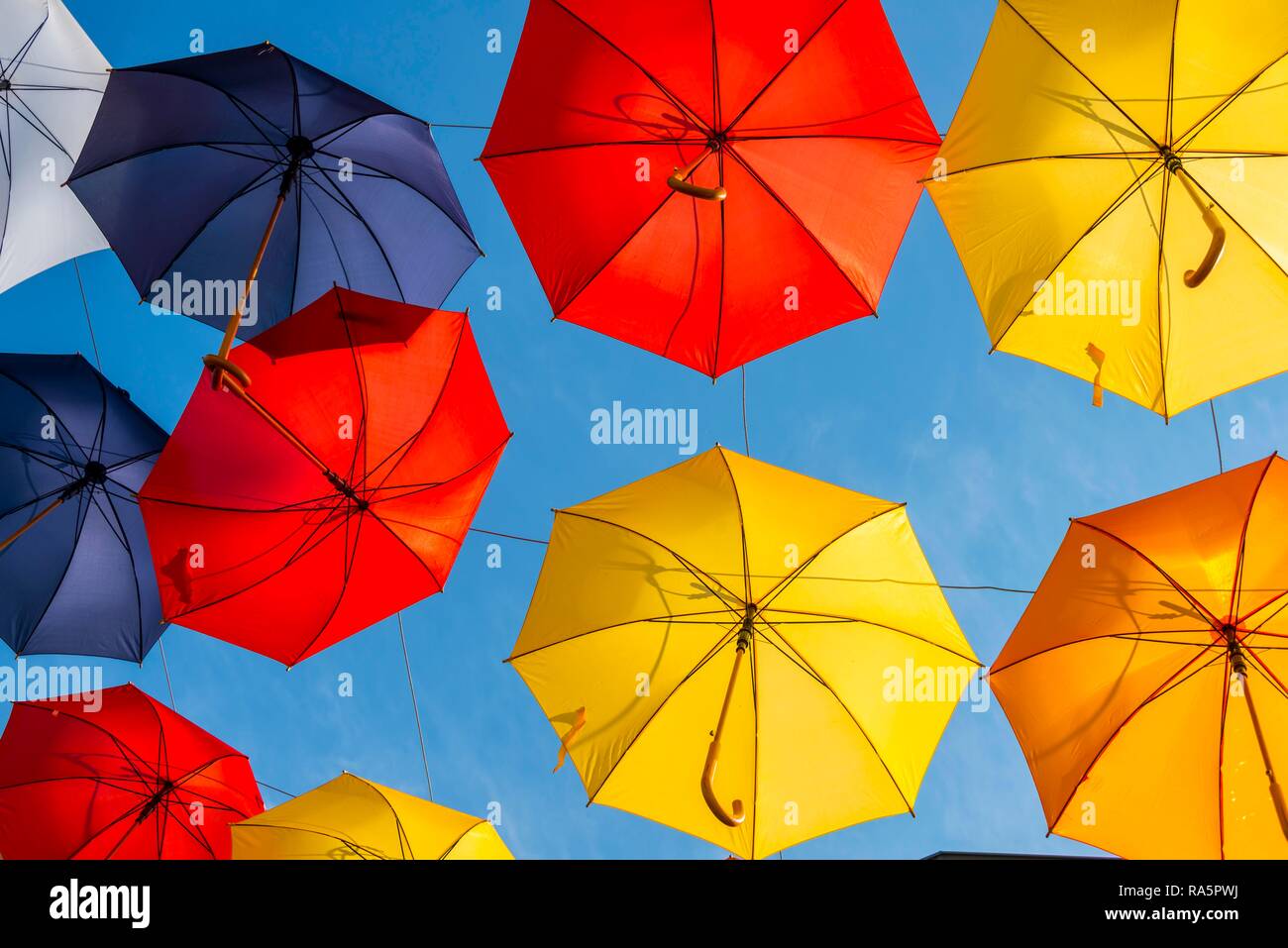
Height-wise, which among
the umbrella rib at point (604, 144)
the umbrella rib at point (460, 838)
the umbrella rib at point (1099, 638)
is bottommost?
the umbrella rib at point (460, 838)

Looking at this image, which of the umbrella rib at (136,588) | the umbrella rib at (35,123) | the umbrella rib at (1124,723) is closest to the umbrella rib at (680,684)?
the umbrella rib at (1124,723)

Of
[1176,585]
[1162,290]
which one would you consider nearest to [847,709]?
[1176,585]

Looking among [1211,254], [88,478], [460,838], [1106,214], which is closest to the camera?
[1211,254]

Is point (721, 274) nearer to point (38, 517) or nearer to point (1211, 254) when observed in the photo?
point (1211, 254)

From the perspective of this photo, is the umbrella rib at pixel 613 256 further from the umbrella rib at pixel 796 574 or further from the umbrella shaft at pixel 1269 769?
the umbrella shaft at pixel 1269 769

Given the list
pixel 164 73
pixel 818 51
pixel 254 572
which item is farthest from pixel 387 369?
pixel 818 51

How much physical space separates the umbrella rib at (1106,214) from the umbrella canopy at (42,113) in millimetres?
7849

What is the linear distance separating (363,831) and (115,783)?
3088 mm

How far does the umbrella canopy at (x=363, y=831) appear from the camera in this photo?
299 inches

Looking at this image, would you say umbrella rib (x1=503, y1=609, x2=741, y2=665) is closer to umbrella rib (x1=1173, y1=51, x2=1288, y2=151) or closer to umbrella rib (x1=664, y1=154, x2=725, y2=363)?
umbrella rib (x1=664, y1=154, x2=725, y2=363)

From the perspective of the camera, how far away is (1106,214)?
23.9ft

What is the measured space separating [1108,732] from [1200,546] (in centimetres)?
146
